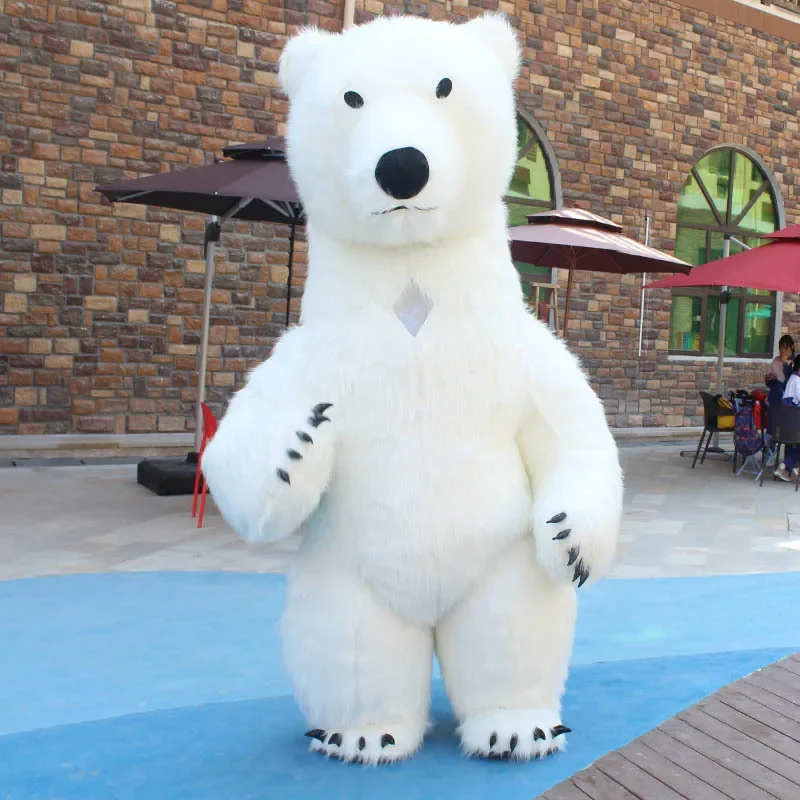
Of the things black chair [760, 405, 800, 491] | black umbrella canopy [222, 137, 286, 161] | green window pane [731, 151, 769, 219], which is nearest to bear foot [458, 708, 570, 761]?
black umbrella canopy [222, 137, 286, 161]

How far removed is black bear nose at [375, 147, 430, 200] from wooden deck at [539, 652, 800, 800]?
4.45ft

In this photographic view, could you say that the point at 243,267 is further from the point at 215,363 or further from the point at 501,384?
the point at 501,384

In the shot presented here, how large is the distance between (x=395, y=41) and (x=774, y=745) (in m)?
2.01

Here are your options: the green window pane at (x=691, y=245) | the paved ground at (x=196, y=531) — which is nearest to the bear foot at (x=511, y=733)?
the paved ground at (x=196, y=531)

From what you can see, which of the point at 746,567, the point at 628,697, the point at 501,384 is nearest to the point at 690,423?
the point at 746,567

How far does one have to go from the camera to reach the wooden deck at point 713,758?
2.09m

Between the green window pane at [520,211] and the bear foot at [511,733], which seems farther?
the green window pane at [520,211]

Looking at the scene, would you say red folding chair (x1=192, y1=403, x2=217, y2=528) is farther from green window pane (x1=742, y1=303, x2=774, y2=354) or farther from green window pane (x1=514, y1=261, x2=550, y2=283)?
green window pane (x1=742, y1=303, x2=774, y2=354)

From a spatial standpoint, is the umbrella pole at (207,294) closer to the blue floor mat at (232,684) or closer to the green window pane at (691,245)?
the blue floor mat at (232,684)

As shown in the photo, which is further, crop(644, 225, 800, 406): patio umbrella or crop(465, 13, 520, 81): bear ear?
crop(644, 225, 800, 406): patio umbrella

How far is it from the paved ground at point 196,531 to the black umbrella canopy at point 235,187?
203 centimetres

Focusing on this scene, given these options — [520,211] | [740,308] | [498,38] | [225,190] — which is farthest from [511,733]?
[740,308]

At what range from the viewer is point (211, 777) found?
7.88ft

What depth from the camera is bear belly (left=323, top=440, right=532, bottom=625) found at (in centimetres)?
225
